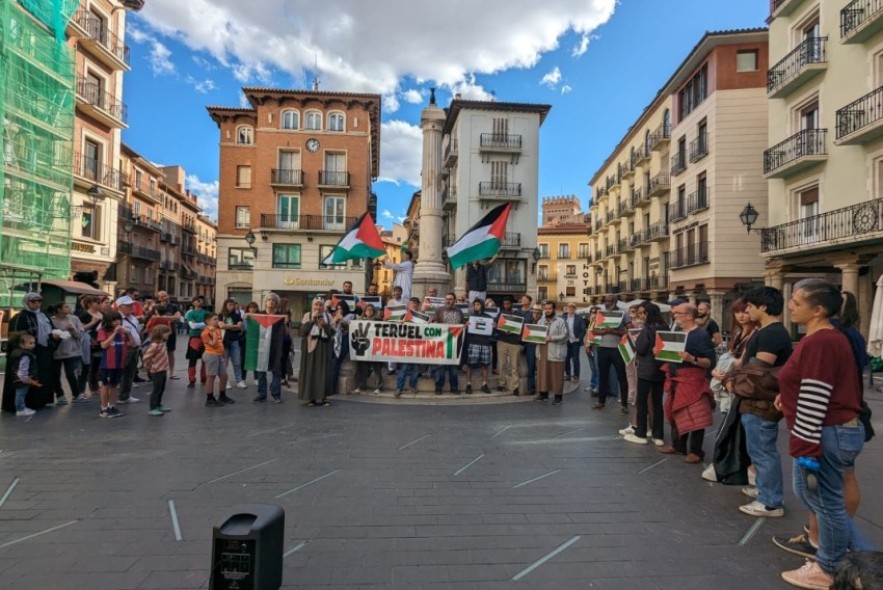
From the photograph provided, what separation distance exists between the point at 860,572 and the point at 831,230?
20034mm

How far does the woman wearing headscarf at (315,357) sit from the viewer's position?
8.71 metres

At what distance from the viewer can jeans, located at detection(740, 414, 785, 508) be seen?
414 centimetres

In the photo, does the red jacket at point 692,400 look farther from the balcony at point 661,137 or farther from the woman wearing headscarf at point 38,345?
the balcony at point 661,137

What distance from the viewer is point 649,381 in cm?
636

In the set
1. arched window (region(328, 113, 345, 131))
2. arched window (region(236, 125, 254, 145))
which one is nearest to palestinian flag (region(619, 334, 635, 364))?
arched window (region(328, 113, 345, 131))

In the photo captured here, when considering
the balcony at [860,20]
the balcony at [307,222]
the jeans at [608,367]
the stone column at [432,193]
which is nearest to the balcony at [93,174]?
the balcony at [307,222]

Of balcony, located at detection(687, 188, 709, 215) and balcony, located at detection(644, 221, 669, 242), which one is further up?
balcony, located at detection(687, 188, 709, 215)

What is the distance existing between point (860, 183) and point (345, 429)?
19682 mm

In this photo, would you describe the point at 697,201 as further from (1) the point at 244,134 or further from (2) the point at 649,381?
(1) the point at 244,134

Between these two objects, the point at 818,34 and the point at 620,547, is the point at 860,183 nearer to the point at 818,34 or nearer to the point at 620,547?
the point at 818,34

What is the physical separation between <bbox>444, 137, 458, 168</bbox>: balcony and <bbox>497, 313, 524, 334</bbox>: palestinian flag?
32.2 m

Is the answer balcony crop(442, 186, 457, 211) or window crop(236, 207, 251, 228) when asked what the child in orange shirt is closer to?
window crop(236, 207, 251, 228)

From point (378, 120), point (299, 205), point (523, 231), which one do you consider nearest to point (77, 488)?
point (299, 205)

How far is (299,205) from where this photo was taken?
3653 centimetres
